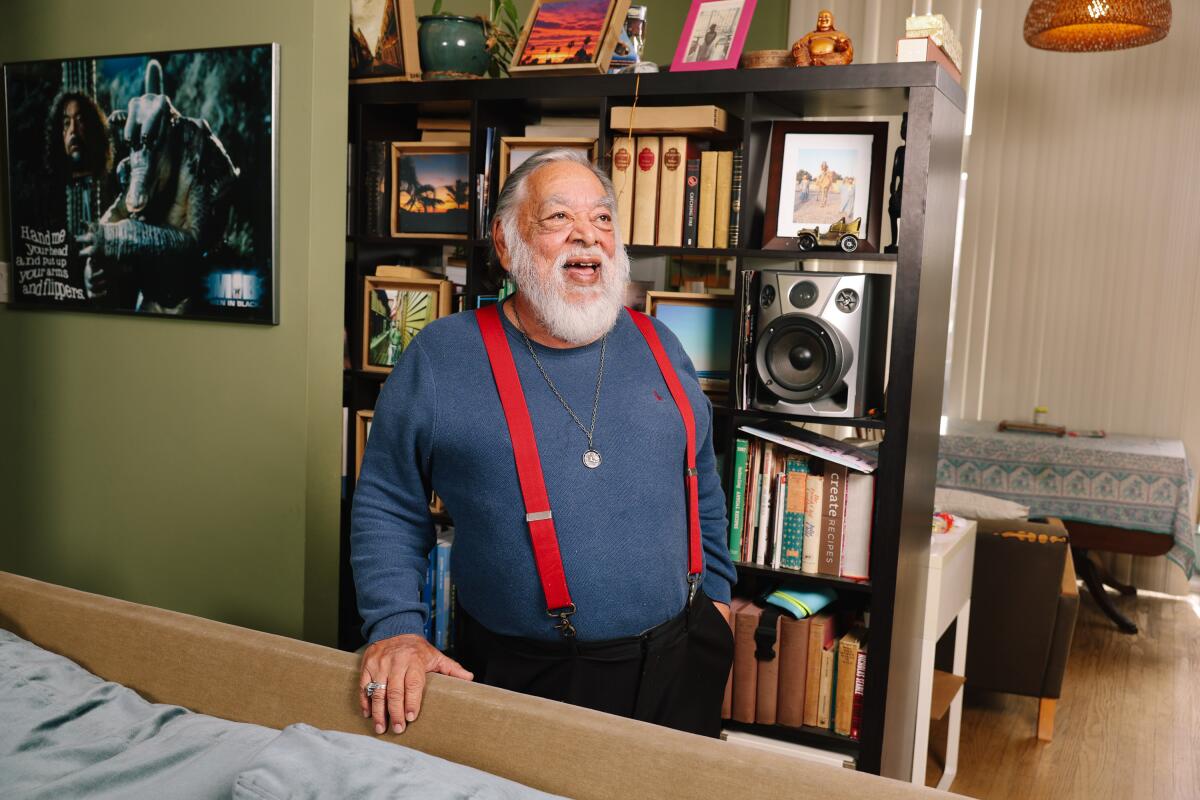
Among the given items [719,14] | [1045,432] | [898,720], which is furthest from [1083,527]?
[719,14]

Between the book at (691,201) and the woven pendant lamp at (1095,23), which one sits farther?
the woven pendant lamp at (1095,23)

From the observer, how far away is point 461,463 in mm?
1712

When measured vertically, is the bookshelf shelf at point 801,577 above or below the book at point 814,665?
above

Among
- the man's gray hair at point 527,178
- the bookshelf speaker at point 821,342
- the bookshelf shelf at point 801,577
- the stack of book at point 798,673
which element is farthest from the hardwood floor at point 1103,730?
the man's gray hair at point 527,178

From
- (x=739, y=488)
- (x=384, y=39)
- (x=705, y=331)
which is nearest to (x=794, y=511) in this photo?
(x=739, y=488)

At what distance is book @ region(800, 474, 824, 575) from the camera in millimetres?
2475

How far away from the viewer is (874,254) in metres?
2.36

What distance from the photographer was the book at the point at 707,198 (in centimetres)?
254

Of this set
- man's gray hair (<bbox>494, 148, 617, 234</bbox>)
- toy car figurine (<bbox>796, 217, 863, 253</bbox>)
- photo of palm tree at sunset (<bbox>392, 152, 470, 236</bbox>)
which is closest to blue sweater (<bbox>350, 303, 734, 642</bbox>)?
man's gray hair (<bbox>494, 148, 617, 234</bbox>)

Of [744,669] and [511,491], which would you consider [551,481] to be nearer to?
[511,491]

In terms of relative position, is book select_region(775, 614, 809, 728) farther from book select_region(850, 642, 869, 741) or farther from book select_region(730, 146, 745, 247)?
book select_region(730, 146, 745, 247)

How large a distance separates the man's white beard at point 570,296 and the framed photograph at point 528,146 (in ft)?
2.79

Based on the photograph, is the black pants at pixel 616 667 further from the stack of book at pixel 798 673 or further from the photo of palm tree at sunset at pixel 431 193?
the photo of palm tree at sunset at pixel 431 193

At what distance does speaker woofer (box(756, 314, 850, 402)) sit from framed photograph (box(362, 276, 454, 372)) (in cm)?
86
